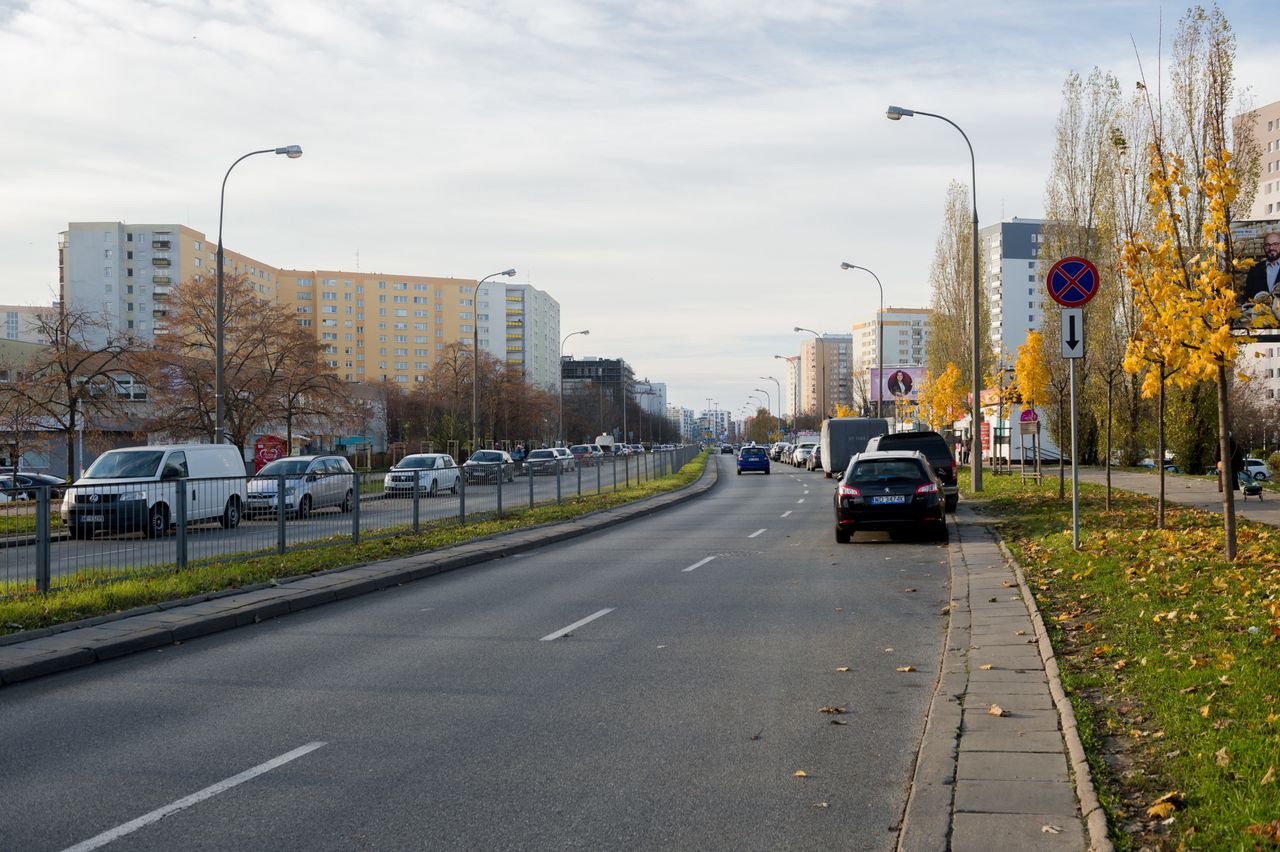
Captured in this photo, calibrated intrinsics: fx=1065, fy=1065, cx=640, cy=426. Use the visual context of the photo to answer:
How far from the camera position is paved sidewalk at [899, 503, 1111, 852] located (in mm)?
4348

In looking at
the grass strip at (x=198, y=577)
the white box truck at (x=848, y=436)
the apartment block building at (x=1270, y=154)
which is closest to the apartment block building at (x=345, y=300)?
the white box truck at (x=848, y=436)

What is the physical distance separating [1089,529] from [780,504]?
13.6 meters

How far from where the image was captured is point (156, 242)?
119812mm

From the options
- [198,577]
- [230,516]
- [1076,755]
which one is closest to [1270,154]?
[230,516]

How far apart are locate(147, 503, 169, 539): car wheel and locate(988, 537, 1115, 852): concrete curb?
9544 millimetres

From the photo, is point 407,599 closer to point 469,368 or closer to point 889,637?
point 889,637

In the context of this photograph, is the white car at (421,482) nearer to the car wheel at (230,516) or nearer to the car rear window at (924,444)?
the car wheel at (230,516)

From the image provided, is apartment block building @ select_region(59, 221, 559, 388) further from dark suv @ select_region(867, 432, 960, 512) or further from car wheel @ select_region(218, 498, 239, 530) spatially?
car wheel @ select_region(218, 498, 239, 530)

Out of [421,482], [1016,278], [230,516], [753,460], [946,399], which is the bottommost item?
[753,460]

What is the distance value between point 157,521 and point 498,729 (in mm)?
7771

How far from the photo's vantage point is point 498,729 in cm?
625

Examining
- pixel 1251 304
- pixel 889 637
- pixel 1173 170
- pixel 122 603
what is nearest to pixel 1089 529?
pixel 1251 304

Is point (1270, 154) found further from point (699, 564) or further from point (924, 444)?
point (699, 564)

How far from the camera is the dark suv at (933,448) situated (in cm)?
2478
